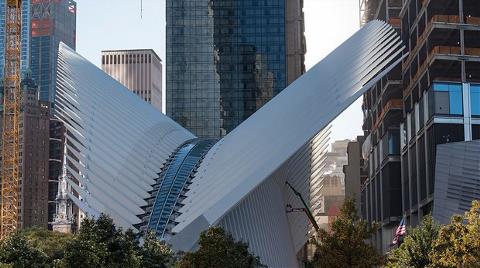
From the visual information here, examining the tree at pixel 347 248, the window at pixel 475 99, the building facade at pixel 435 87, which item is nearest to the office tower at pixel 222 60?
the building facade at pixel 435 87

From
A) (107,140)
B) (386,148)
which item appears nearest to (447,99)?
(386,148)

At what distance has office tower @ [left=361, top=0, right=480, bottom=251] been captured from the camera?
71438mm

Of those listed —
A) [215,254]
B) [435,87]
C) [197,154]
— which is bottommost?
[215,254]

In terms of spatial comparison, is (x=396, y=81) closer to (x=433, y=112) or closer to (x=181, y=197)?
(x=433, y=112)

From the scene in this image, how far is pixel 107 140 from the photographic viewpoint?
195 ft

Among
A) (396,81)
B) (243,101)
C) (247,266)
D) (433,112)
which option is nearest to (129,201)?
(247,266)

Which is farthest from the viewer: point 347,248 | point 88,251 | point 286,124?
point 286,124

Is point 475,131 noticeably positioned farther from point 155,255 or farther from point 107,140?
point 155,255

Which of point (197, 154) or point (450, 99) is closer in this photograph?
A: point (197, 154)

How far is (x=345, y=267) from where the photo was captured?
41875 mm

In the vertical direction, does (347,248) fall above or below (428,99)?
below

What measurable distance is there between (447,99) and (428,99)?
232 centimetres

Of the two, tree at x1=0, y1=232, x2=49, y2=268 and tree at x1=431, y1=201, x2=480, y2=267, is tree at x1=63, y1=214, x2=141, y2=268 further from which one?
tree at x1=431, y1=201, x2=480, y2=267

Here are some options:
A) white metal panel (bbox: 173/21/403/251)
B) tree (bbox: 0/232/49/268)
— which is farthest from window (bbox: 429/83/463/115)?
tree (bbox: 0/232/49/268)
